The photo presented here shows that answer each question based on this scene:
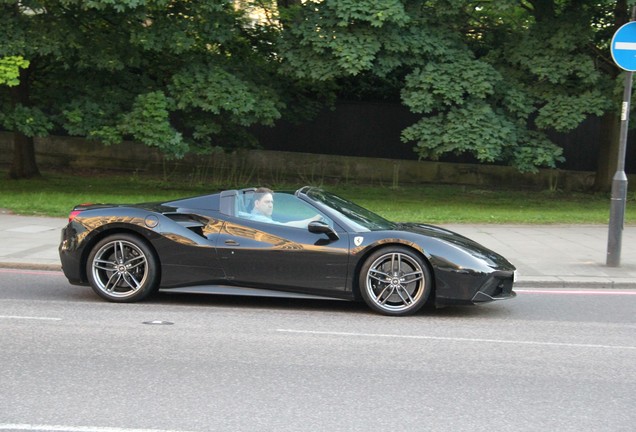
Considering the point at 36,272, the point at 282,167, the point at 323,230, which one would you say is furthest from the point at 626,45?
the point at 282,167

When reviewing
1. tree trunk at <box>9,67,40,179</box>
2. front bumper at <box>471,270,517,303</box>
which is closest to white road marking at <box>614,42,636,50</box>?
front bumper at <box>471,270,517,303</box>

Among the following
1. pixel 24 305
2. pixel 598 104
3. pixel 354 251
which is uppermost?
pixel 598 104

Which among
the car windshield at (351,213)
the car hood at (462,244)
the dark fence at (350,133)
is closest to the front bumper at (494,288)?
the car hood at (462,244)

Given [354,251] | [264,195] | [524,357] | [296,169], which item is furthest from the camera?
[296,169]

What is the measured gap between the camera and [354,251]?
8016mm

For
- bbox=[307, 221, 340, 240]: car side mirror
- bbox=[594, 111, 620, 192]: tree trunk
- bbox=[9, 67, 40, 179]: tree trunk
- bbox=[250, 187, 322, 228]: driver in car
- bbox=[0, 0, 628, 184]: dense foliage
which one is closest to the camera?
bbox=[307, 221, 340, 240]: car side mirror

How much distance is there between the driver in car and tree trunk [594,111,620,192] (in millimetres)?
15651

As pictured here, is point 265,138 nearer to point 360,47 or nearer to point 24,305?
point 360,47

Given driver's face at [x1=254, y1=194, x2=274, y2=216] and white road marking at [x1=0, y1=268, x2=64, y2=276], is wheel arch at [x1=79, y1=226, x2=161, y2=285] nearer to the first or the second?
driver's face at [x1=254, y1=194, x2=274, y2=216]

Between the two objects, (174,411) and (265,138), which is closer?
(174,411)

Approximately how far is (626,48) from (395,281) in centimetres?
566

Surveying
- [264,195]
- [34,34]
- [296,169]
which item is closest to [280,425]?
[264,195]

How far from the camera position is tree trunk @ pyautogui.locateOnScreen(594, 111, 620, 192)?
71.2 ft

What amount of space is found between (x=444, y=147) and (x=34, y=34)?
1011cm
